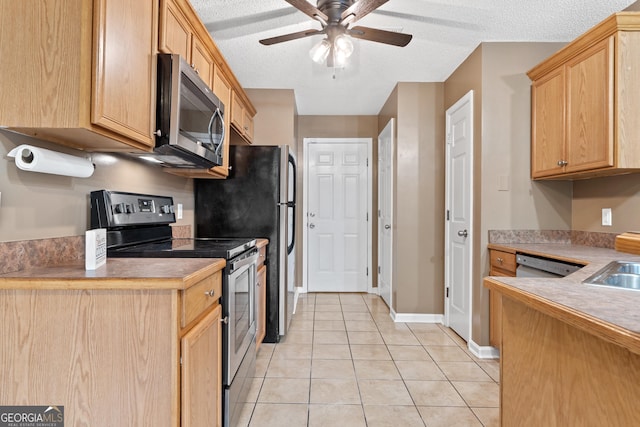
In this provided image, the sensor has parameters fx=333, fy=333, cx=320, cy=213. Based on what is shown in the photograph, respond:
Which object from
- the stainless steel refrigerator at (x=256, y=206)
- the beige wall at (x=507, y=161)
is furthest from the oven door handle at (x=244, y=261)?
the beige wall at (x=507, y=161)

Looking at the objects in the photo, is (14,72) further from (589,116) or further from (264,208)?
(589,116)

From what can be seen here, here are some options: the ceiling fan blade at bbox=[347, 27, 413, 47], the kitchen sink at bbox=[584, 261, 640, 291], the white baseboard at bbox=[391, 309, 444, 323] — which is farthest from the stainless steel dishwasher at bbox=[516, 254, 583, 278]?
the ceiling fan blade at bbox=[347, 27, 413, 47]

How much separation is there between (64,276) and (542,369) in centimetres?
146

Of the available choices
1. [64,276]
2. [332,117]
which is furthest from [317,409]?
[332,117]

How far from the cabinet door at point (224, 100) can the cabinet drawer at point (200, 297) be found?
1153mm

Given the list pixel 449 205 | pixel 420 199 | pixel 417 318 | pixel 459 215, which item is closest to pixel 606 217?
pixel 459 215

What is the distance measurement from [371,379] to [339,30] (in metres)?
2.23

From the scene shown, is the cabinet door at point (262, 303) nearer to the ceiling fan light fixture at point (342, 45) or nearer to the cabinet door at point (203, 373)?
the cabinet door at point (203, 373)

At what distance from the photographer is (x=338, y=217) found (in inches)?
179

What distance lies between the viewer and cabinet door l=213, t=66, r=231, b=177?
2.43 metres

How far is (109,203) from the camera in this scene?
1.60 metres

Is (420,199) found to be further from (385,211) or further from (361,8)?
(361,8)

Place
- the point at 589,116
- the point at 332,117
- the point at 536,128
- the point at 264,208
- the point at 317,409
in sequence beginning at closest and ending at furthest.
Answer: the point at 317,409, the point at 589,116, the point at 536,128, the point at 264,208, the point at 332,117

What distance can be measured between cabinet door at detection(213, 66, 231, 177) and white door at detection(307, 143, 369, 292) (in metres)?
1.96
